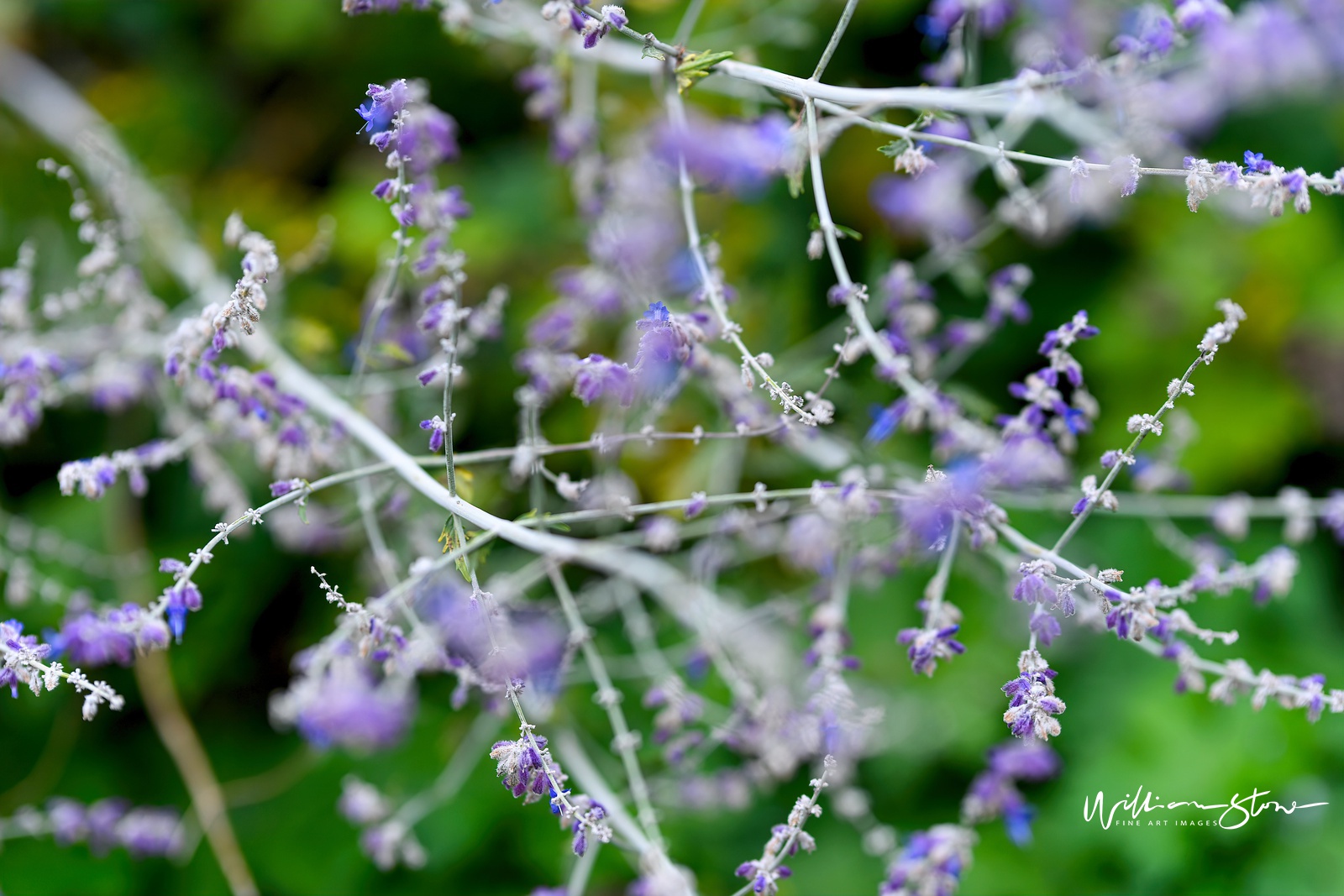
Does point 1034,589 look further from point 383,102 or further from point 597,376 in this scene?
point 383,102

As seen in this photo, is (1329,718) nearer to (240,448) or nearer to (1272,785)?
(1272,785)

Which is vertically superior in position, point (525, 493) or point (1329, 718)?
point (525, 493)

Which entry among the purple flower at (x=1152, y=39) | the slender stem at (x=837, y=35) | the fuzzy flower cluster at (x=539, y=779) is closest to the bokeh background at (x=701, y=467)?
the purple flower at (x=1152, y=39)

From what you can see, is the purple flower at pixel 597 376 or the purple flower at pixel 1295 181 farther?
the purple flower at pixel 597 376

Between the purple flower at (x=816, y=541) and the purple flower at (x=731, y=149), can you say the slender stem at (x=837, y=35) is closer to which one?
the purple flower at (x=731, y=149)

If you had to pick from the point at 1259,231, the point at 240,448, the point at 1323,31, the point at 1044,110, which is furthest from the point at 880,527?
the point at 1259,231

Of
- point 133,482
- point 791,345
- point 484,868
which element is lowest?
point 484,868
